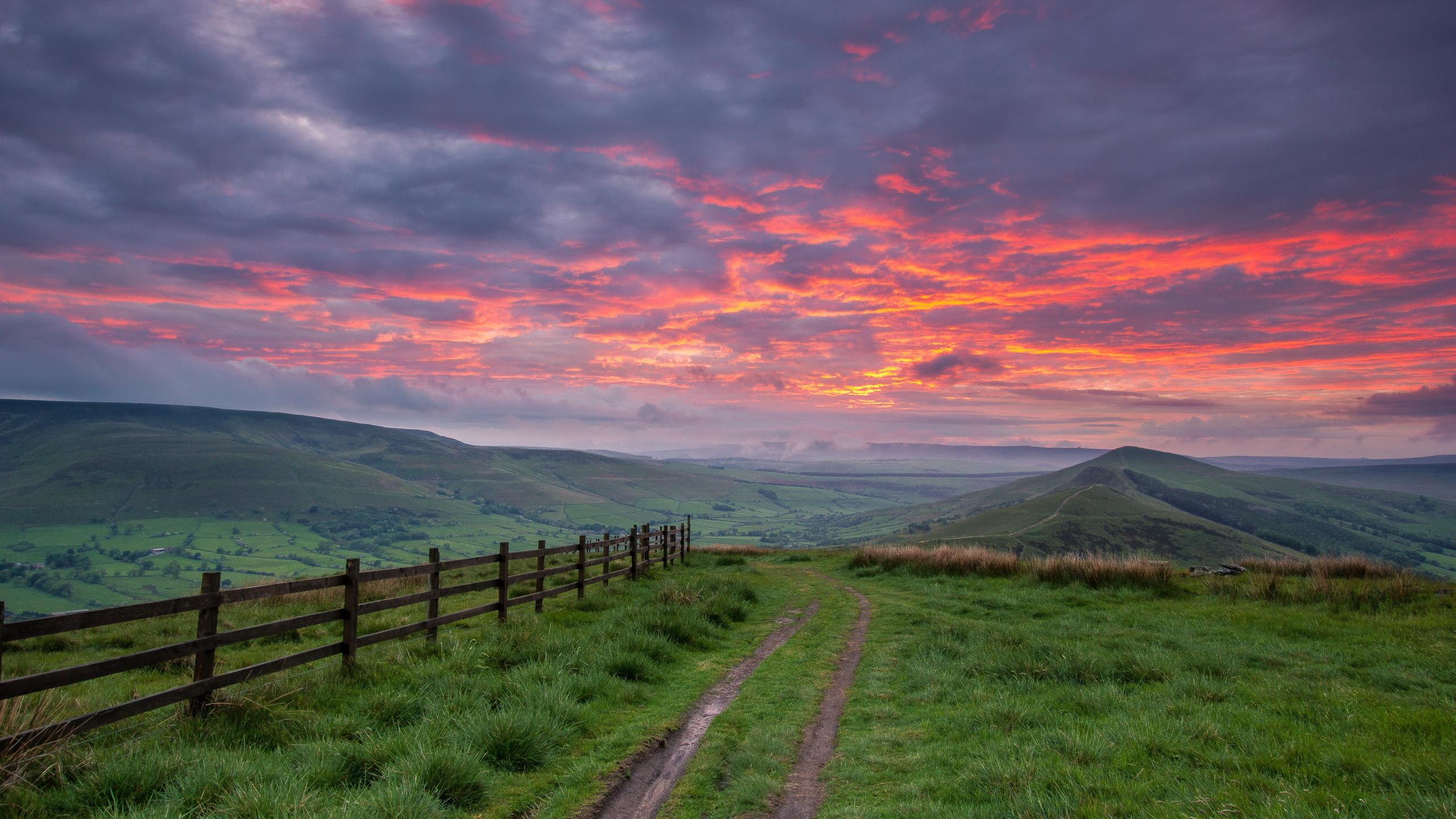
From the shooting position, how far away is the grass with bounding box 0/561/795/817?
5.47 m

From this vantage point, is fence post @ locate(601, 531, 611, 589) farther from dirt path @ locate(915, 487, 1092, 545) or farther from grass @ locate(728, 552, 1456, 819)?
dirt path @ locate(915, 487, 1092, 545)

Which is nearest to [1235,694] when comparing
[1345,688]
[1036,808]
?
[1345,688]

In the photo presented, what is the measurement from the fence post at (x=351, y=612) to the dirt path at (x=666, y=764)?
5283 mm

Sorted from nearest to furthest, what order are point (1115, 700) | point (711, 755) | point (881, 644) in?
point (711, 755), point (1115, 700), point (881, 644)

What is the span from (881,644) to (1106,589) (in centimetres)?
995

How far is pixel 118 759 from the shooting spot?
5988mm

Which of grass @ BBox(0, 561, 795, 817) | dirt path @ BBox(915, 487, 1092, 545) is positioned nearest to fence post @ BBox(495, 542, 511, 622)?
grass @ BBox(0, 561, 795, 817)

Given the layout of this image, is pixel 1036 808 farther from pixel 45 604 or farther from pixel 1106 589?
pixel 45 604

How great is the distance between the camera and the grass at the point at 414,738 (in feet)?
18.0

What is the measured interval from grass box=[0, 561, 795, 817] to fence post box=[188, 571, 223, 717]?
0.64ft

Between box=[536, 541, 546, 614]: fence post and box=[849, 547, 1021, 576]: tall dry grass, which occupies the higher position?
box=[536, 541, 546, 614]: fence post

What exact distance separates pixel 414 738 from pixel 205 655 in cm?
300

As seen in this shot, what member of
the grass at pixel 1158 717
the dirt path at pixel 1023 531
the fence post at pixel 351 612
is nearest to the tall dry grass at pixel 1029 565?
the grass at pixel 1158 717

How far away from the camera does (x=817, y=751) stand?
749 centimetres
